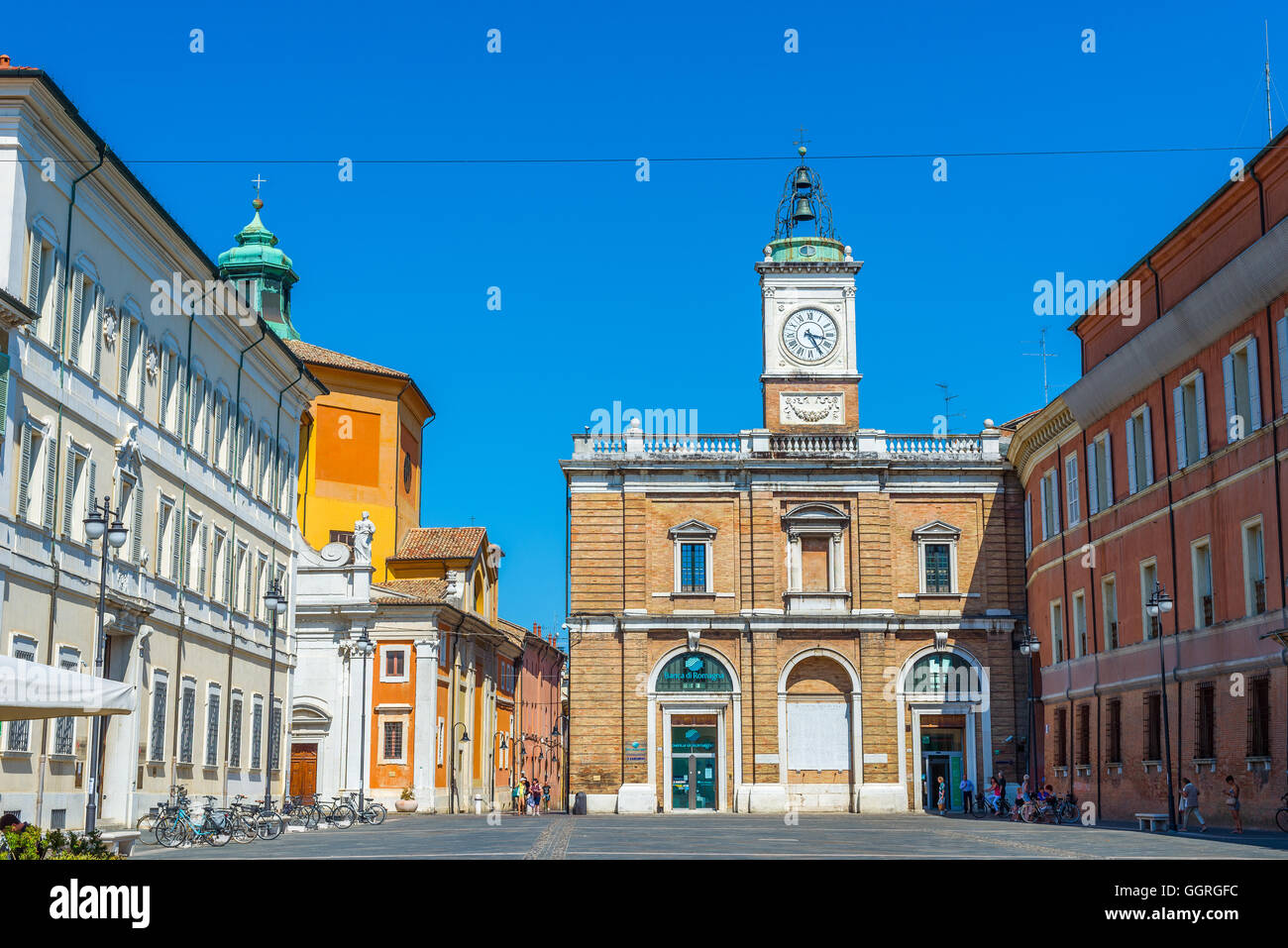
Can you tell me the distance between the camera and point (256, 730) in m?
39.2

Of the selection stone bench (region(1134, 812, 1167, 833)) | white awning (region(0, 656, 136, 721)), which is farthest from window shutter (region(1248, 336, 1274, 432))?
white awning (region(0, 656, 136, 721))

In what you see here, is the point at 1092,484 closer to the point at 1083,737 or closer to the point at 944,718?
the point at 1083,737

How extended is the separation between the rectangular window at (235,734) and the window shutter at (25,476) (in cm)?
1400

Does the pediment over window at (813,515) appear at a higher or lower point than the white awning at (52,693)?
higher

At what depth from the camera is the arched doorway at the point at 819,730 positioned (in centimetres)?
5356

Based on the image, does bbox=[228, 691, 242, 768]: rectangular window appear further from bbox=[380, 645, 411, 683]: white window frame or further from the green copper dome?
the green copper dome

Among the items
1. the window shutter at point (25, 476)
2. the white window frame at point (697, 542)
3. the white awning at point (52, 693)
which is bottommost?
the white awning at point (52, 693)

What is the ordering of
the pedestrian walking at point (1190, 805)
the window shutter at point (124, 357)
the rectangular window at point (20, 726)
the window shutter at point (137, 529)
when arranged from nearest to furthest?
the rectangular window at point (20, 726) → the window shutter at point (124, 357) → the window shutter at point (137, 529) → the pedestrian walking at point (1190, 805)

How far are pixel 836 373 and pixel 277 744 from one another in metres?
26.7

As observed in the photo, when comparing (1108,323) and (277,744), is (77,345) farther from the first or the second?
(1108,323)

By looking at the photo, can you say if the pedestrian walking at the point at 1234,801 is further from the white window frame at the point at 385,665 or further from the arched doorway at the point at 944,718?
the white window frame at the point at 385,665

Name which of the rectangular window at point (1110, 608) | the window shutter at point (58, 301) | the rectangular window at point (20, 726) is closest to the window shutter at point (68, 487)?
the window shutter at point (58, 301)

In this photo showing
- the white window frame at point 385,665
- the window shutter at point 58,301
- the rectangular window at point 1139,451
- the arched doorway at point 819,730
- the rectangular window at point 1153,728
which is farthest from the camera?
the white window frame at point 385,665

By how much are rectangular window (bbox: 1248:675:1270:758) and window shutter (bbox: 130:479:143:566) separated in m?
23.7
